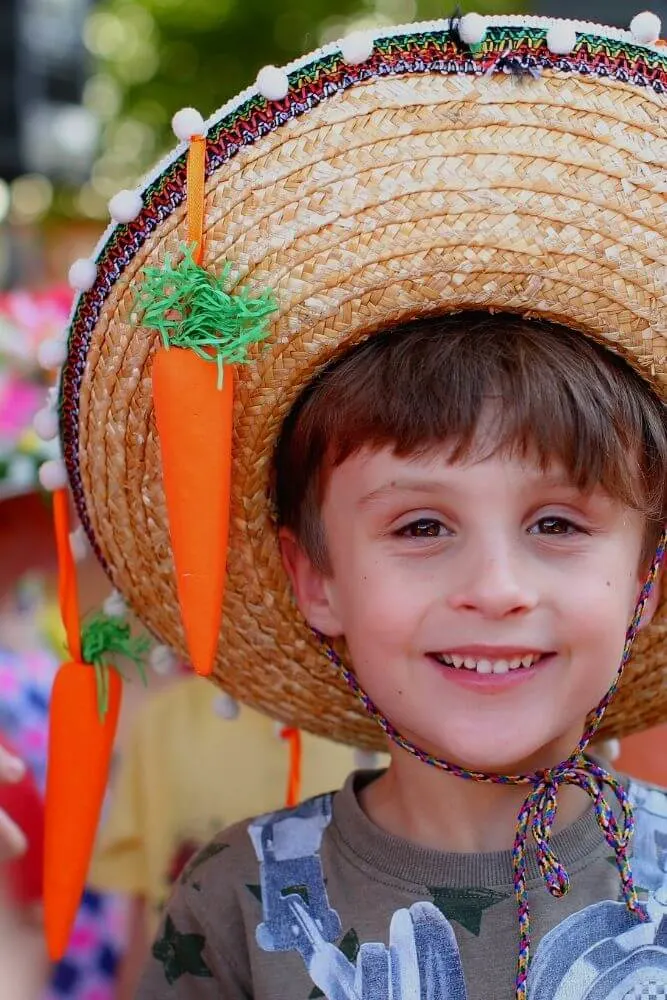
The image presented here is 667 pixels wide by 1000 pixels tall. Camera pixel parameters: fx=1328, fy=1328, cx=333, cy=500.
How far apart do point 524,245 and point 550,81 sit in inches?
7.8

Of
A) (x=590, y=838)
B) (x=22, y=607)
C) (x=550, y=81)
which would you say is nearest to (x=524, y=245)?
(x=550, y=81)

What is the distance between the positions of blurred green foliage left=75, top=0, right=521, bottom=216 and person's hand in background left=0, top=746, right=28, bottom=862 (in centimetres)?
1467

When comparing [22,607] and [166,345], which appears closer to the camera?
[166,345]

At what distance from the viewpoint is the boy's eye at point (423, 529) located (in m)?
1.68

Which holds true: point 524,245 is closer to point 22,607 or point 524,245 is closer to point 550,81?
point 550,81

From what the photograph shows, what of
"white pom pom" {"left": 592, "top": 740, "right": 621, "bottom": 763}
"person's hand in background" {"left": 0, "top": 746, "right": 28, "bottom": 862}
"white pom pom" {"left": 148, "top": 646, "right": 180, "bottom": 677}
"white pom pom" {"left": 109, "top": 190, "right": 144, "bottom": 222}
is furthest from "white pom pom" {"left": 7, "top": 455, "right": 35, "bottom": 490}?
"white pom pom" {"left": 109, "top": 190, "right": 144, "bottom": 222}

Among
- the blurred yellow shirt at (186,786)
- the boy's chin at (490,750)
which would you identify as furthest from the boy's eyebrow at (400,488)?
the blurred yellow shirt at (186,786)

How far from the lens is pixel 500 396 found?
165 cm

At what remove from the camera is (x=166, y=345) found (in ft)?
5.01

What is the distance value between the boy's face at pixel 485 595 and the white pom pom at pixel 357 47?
19.0 inches

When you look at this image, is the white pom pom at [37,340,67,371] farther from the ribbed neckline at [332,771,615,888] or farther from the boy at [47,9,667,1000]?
the ribbed neckline at [332,771,615,888]

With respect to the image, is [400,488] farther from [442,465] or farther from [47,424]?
[47,424]

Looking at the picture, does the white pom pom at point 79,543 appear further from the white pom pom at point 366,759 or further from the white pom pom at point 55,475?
the white pom pom at point 366,759

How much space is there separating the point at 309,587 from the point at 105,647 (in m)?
0.33
